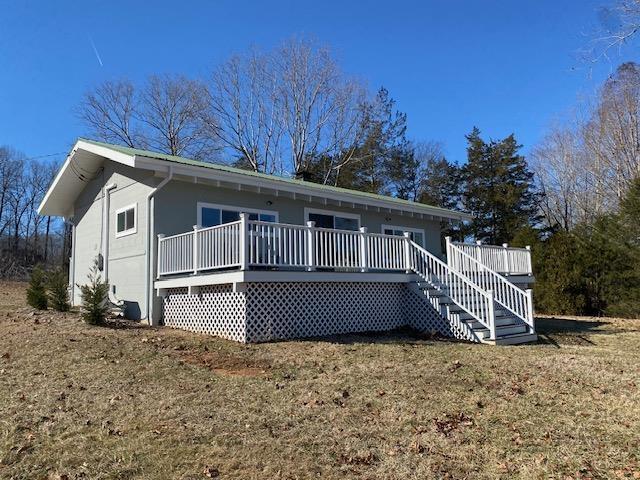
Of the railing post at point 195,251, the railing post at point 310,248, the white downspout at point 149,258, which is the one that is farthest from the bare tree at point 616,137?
the white downspout at point 149,258

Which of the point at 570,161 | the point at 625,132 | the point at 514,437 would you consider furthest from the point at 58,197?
the point at 570,161

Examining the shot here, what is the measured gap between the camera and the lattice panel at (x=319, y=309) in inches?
394

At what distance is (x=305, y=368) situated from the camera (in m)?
7.75

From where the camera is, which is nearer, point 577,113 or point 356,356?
point 356,356

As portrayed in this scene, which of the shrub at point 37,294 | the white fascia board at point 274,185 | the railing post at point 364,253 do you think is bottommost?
the shrub at point 37,294

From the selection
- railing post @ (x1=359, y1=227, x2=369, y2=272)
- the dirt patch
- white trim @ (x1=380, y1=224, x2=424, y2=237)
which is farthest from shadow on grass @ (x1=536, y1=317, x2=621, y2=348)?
the dirt patch

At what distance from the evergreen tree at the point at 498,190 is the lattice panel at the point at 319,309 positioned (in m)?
25.3

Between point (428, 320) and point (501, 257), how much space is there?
5004 millimetres

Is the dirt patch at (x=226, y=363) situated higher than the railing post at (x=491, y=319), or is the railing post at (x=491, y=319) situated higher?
the railing post at (x=491, y=319)

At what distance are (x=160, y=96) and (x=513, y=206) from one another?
2563 centimetres

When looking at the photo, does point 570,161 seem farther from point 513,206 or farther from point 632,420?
point 632,420

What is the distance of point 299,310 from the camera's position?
34.9 ft

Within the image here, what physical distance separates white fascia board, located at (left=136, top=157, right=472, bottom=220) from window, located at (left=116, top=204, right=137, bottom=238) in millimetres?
2149

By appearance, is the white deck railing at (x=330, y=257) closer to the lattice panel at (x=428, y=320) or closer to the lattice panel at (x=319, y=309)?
the lattice panel at (x=428, y=320)
